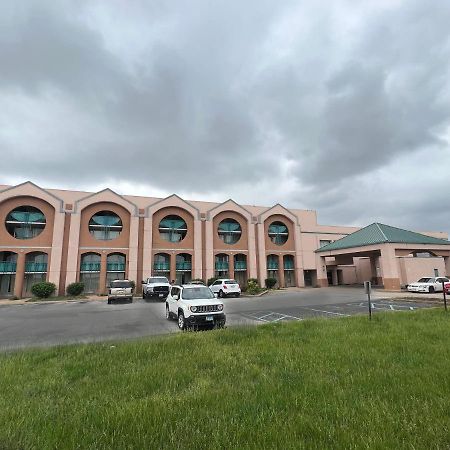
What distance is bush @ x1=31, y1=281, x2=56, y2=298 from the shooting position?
3159 cm

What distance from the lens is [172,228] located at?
41.8m

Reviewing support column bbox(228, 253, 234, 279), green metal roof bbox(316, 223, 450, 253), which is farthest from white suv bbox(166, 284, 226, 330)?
support column bbox(228, 253, 234, 279)

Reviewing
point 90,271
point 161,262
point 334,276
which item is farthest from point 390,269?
point 90,271

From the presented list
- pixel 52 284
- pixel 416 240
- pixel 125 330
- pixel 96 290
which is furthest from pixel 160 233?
pixel 416 240

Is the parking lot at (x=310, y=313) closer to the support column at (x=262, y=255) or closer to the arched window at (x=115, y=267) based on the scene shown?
the arched window at (x=115, y=267)

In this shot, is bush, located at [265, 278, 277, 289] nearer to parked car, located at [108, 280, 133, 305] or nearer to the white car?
the white car

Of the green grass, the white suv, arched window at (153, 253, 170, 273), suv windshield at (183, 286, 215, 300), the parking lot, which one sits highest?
arched window at (153, 253, 170, 273)

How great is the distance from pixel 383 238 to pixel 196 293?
2877 cm

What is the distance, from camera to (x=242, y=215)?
44.9m

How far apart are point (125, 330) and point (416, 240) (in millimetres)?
36089

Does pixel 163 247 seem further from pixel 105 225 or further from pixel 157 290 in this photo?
pixel 157 290

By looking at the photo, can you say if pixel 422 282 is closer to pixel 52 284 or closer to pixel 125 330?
pixel 125 330

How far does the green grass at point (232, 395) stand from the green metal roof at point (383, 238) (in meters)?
29.5

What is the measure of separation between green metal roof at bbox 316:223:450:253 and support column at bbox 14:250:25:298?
40.1m
